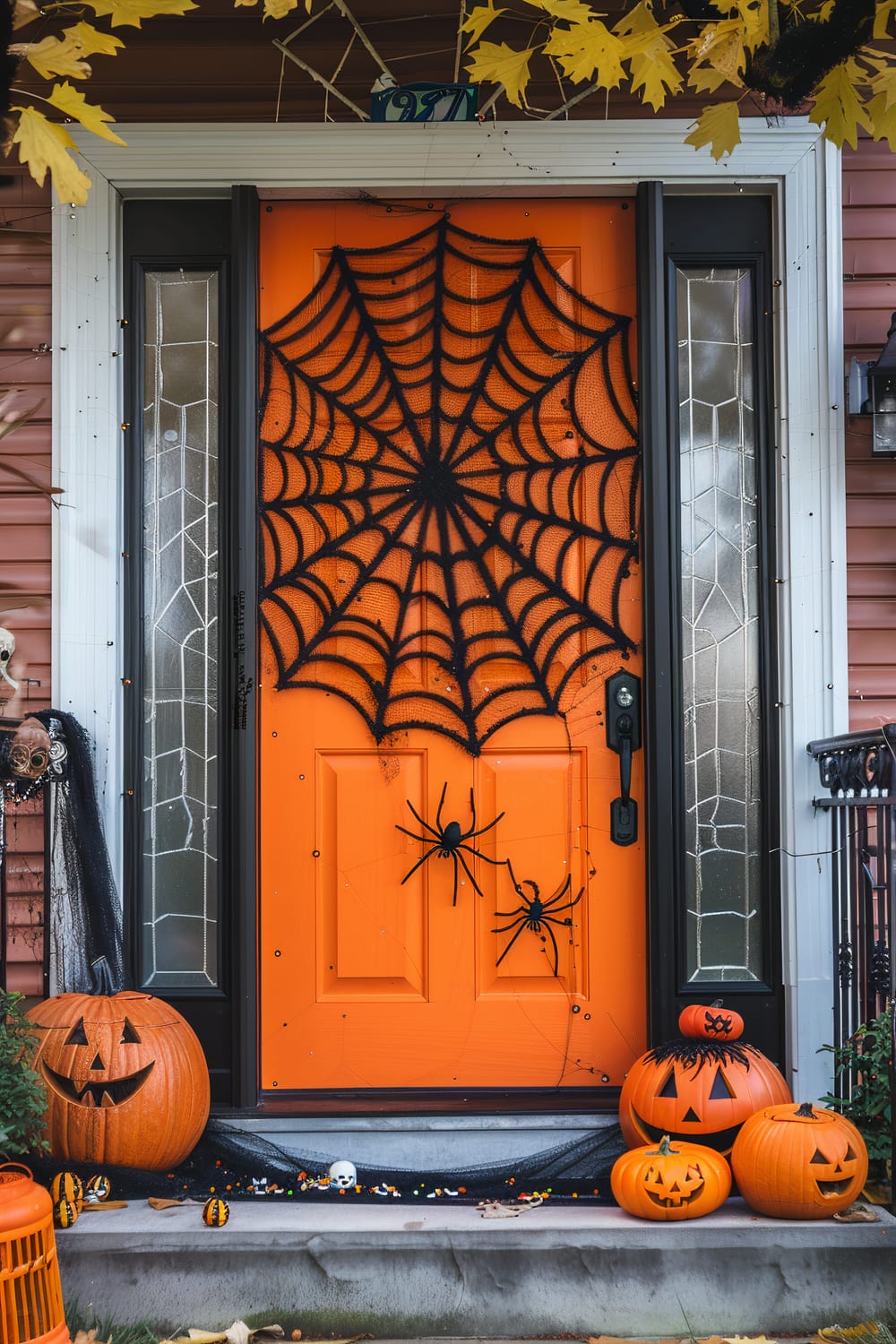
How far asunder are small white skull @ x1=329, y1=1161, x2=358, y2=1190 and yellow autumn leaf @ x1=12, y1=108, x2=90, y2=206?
2.33m

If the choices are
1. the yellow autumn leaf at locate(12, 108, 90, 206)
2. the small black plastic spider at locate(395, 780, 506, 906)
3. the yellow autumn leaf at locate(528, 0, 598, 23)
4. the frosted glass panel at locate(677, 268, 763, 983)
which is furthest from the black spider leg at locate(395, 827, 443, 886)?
the yellow autumn leaf at locate(528, 0, 598, 23)

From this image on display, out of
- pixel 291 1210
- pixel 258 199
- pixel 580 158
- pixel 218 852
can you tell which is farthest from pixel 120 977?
pixel 580 158

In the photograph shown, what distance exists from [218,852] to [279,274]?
1.68 meters

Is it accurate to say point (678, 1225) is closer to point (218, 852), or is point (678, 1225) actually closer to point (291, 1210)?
point (291, 1210)

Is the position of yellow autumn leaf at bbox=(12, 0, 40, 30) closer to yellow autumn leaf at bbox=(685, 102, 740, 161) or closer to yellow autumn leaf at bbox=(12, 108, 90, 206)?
yellow autumn leaf at bbox=(12, 108, 90, 206)

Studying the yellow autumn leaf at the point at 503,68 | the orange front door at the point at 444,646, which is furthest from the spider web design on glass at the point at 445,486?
the yellow autumn leaf at the point at 503,68

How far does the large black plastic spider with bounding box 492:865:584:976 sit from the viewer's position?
337cm

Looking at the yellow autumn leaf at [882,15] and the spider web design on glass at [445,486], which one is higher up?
the yellow autumn leaf at [882,15]

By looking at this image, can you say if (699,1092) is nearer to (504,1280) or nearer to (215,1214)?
(504,1280)

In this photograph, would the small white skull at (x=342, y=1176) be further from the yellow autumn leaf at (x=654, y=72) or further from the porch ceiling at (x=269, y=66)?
the porch ceiling at (x=269, y=66)

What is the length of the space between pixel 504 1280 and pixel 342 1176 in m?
0.51

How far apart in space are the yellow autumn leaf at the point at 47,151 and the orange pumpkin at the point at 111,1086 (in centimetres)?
194

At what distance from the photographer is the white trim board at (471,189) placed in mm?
3307

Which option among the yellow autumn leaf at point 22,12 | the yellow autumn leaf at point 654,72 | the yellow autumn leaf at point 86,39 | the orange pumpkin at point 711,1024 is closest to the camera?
the yellow autumn leaf at point 22,12
